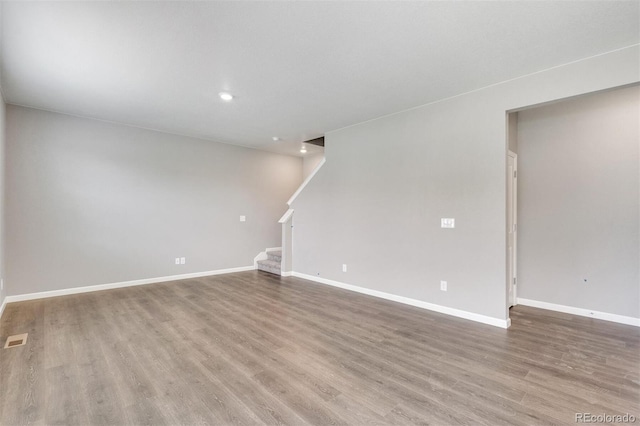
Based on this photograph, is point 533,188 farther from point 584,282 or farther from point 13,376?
point 13,376

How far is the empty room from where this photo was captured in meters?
2.16

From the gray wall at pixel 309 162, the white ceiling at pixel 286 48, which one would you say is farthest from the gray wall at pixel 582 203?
the gray wall at pixel 309 162

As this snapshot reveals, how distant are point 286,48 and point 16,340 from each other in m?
4.04

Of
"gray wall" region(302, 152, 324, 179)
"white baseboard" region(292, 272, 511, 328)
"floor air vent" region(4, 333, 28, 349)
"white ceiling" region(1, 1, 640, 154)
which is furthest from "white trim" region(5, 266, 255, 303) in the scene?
"gray wall" region(302, 152, 324, 179)

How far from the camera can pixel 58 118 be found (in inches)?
180

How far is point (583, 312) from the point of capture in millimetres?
3775

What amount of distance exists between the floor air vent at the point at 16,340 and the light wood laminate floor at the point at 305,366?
4.2 inches

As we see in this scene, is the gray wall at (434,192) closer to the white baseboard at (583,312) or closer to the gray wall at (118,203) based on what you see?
the white baseboard at (583,312)

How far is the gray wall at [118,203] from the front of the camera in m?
4.33

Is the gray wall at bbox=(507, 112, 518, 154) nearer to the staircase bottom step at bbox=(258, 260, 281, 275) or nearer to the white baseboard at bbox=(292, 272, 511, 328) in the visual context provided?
the white baseboard at bbox=(292, 272, 511, 328)

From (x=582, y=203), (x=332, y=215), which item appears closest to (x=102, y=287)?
(x=332, y=215)

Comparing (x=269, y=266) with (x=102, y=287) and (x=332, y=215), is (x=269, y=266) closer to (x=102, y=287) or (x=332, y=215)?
(x=332, y=215)

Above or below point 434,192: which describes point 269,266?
below

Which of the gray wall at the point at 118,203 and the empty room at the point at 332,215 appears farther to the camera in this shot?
the gray wall at the point at 118,203
